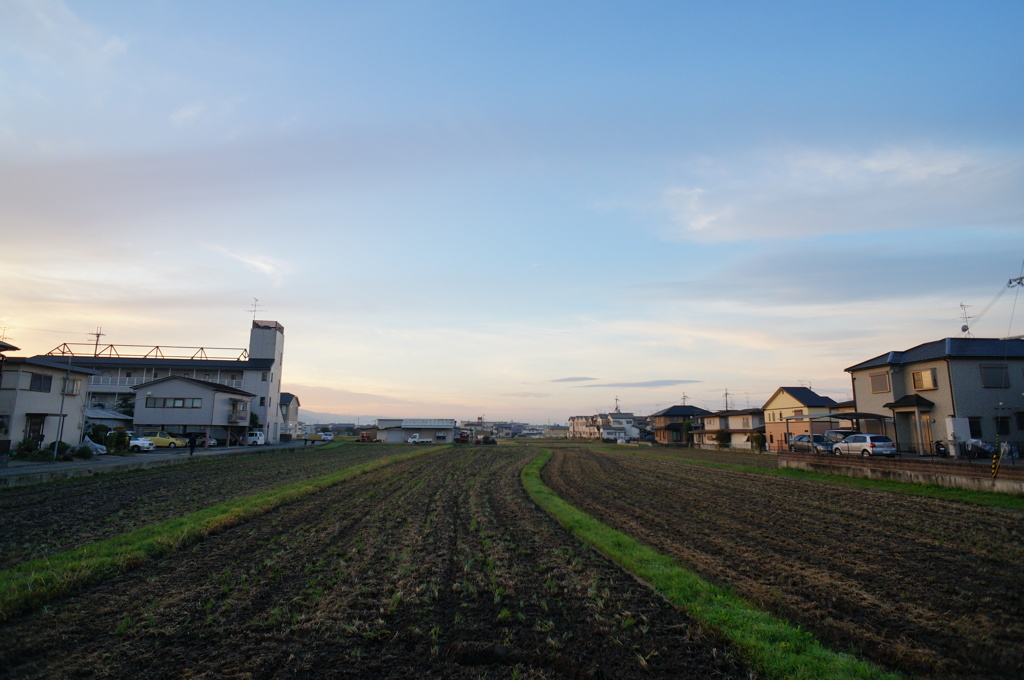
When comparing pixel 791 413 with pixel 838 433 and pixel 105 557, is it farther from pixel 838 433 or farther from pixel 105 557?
pixel 105 557

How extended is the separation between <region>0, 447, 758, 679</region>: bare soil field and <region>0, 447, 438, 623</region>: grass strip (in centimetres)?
32

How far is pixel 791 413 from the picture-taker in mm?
54469

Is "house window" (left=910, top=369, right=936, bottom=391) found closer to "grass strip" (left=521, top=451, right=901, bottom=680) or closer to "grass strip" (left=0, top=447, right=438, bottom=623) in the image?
"grass strip" (left=521, top=451, right=901, bottom=680)

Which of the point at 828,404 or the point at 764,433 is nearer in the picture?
the point at 828,404

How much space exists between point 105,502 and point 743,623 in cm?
1904

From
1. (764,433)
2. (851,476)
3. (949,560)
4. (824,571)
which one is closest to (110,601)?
(824,571)

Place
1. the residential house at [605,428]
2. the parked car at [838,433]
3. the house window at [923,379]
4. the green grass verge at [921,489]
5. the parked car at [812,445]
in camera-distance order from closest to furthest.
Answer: the green grass verge at [921,489] < the house window at [923,379] < the parked car at [812,445] < the parked car at [838,433] < the residential house at [605,428]

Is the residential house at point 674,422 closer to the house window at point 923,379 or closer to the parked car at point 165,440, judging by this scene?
the house window at point 923,379

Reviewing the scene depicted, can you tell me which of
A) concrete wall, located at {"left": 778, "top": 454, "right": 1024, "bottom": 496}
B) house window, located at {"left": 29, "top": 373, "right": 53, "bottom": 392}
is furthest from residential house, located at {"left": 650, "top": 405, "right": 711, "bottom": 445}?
house window, located at {"left": 29, "top": 373, "right": 53, "bottom": 392}

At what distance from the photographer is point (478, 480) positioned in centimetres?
2581

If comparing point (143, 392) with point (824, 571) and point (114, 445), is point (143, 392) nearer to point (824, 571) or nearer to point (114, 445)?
point (114, 445)

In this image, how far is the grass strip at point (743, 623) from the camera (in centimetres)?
572

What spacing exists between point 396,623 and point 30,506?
51.7ft

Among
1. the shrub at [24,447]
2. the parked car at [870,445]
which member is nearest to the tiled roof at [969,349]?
the parked car at [870,445]
